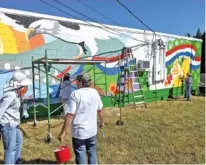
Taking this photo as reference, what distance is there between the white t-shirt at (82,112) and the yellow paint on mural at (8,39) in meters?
5.22

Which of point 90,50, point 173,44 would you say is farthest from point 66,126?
point 173,44

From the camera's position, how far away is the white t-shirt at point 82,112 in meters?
4.25

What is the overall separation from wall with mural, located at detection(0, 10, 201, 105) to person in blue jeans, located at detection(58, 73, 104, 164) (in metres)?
5.12

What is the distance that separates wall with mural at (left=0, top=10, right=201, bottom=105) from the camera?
8.98 metres

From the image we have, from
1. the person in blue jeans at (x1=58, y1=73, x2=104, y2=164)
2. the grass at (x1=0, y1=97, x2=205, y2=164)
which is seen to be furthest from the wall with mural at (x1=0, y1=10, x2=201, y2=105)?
the person in blue jeans at (x1=58, y1=73, x2=104, y2=164)

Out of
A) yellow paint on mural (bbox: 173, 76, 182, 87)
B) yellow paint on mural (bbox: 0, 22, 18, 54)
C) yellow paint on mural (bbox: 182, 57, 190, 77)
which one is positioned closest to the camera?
yellow paint on mural (bbox: 0, 22, 18, 54)

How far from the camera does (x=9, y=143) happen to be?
4.44m

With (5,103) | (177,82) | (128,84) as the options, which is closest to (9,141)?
(5,103)

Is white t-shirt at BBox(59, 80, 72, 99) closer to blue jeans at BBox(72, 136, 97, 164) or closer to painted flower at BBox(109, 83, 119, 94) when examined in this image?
painted flower at BBox(109, 83, 119, 94)

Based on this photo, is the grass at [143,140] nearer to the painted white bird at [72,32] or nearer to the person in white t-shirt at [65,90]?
the person in white t-shirt at [65,90]

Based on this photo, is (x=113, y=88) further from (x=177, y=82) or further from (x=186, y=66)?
(x=186, y=66)

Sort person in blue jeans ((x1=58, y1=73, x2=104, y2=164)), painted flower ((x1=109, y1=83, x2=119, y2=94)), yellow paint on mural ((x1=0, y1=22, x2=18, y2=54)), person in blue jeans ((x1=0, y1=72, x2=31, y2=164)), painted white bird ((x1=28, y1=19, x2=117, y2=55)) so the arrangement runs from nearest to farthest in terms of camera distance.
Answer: person in blue jeans ((x1=58, y1=73, x2=104, y2=164)) < person in blue jeans ((x1=0, y1=72, x2=31, y2=164)) < yellow paint on mural ((x1=0, y1=22, x2=18, y2=54)) < painted white bird ((x1=28, y1=19, x2=117, y2=55)) < painted flower ((x1=109, y1=83, x2=119, y2=94))

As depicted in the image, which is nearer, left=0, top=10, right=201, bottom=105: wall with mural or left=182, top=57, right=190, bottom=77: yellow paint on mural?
left=0, top=10, right=201, bottom=105: wall with mural

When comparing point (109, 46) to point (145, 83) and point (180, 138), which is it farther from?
point (180, 138)
